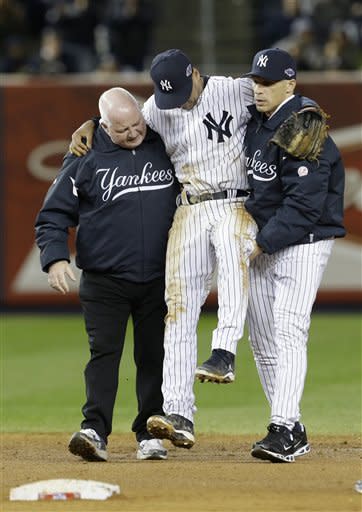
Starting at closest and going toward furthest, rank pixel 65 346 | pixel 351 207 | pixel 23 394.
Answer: pixel 23 394 → pixel 65 346 → pixel 351 207

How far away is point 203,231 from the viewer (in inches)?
278

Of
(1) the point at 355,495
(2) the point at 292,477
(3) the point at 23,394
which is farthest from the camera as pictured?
(3) the point at 23,394

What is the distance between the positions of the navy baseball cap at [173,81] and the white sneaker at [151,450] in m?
1.92

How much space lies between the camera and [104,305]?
7293mm

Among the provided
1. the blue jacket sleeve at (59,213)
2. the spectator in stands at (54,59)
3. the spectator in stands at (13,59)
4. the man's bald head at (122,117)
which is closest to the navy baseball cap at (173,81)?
the man's bald head at (122,117)

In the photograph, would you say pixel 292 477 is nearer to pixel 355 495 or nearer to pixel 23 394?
pixel 355 495

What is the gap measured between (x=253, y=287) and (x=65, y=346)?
21.8 ft

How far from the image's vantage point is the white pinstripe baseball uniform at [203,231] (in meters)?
6.98

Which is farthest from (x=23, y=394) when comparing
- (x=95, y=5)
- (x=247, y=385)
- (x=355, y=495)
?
(x=95, y=5)

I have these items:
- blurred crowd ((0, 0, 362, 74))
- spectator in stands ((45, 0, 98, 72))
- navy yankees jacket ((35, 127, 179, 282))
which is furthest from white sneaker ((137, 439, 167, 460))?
spectator in stands ((45, 0, 98, 72))

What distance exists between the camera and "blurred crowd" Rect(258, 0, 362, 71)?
17.6 m

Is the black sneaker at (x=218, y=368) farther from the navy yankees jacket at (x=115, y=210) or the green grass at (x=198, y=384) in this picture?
the green grass at (x=198, y=384)

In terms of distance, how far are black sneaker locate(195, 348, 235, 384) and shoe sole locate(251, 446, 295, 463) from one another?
1.55ft

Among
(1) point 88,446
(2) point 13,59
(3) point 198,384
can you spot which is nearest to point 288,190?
(1) point 88,446
